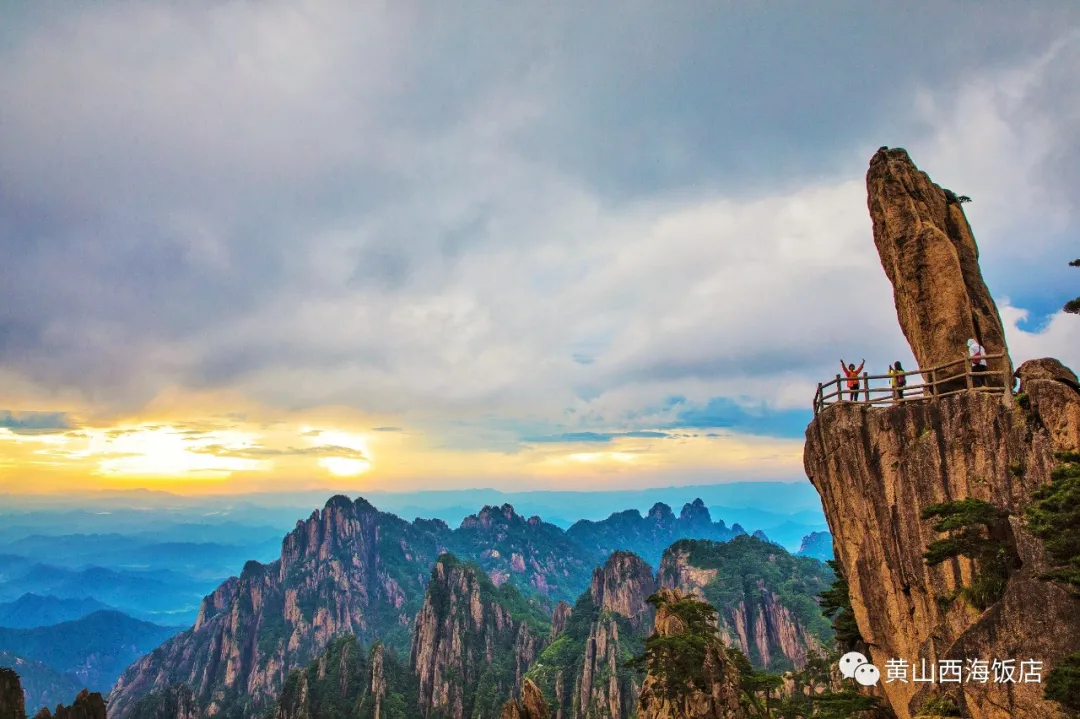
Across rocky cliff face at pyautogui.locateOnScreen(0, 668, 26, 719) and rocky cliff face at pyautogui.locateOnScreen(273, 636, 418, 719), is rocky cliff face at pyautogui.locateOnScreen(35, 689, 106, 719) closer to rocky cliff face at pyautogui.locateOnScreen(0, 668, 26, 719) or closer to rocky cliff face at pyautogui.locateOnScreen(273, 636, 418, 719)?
rocky cliff face at pyautogui.locateOnScreen(0, 668, 26, 719)

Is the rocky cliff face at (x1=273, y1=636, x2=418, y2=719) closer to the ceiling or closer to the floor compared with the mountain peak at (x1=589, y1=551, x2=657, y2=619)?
closer to the floor

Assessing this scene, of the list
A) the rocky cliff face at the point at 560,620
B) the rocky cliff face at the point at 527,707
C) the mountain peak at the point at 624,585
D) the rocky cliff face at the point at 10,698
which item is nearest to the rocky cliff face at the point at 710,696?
the rocky cliff face at the point at 527,707

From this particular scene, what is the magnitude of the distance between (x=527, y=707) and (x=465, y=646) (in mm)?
122578

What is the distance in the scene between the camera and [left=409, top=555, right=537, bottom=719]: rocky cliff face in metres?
140

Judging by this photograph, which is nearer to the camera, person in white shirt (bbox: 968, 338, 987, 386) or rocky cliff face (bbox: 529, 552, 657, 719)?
person in white shirt (bbox: 968, 338, 987, 386)

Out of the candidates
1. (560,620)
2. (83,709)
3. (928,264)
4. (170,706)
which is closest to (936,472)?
(928,264)

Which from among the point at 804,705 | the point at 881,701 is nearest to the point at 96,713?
the point at 804,705

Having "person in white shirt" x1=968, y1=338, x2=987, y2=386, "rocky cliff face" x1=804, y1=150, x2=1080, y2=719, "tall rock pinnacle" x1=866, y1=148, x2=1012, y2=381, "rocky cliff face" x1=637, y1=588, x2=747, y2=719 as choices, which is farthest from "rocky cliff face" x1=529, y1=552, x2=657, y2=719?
"person in white shirt" x1=968, y1=338, x2=987, y2=386

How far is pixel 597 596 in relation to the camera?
163375mm

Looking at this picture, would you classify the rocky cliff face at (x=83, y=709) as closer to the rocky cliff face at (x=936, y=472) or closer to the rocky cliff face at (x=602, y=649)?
the rocky cliff face at (x=602, y=649)

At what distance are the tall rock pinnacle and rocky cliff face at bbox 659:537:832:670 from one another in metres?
114

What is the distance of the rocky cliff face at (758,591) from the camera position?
5423 inches

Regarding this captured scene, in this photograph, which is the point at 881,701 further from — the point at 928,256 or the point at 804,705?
the point at 804,705

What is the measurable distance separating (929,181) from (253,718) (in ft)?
639
